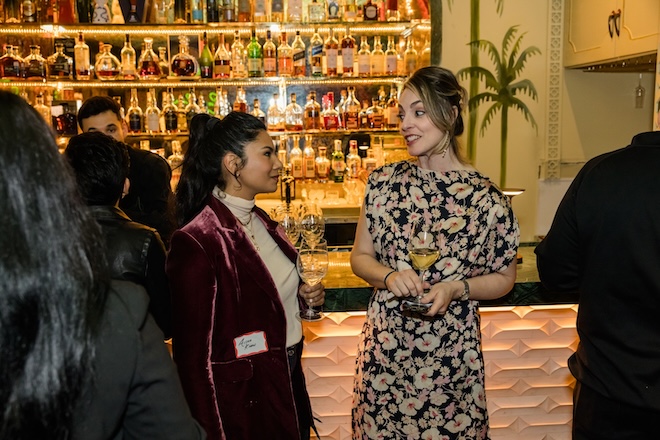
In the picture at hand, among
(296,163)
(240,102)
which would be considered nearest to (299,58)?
(240,102)

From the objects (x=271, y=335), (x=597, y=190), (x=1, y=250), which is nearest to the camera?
(x=1, y=250)

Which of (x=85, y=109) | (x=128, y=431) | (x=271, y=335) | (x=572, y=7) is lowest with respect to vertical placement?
(x=271, y=335)

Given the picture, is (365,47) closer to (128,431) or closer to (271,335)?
(271,335)

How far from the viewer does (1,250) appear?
0.82 meters

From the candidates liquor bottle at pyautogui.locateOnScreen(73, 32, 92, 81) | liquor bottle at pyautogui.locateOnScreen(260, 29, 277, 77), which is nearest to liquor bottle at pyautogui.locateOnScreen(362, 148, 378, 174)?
liquor bottle at pyautogui.locateOnScreen(260, 29, 277, 77)

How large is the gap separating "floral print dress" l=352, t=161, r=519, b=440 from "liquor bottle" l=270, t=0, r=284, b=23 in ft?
9.74

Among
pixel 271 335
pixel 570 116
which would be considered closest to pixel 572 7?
pixel 570 116

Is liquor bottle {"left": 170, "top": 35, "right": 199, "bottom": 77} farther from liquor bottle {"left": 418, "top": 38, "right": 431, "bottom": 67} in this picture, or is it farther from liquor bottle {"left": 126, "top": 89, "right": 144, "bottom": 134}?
liquor bottle {"left": 418, "top": 38, "right": 431, "bottom": 67}

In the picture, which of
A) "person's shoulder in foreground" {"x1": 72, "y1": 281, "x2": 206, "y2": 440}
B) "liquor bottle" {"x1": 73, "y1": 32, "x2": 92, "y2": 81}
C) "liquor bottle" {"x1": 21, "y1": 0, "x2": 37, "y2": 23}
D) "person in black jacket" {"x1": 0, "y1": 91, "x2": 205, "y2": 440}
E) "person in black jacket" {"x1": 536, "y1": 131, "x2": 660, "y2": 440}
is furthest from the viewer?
"liquor bottle" {"x1": 73, "y1": 32, "x2": 92, "y2": 81}

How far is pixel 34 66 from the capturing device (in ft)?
15.5

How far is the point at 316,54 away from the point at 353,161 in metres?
0.83

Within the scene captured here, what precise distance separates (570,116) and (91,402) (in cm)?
497

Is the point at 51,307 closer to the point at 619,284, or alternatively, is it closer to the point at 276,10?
the point at 619,284

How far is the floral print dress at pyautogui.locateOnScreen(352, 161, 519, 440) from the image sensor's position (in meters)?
2.09
